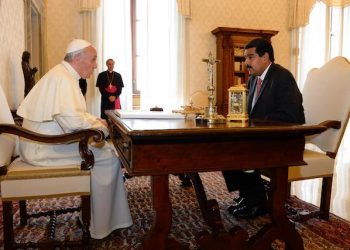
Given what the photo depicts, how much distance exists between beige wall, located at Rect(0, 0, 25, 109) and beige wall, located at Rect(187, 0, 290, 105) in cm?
388

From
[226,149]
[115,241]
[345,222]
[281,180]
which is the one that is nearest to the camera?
[226,149]

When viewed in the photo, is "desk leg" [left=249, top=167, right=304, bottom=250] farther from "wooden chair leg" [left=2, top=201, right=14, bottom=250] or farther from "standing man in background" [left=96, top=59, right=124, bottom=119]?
"standing man in background" [left=96, top=59, right=124, bottom=119]

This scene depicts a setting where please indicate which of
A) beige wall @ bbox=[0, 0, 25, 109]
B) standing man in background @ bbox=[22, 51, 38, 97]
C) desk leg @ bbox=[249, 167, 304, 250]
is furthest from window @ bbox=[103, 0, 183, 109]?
desk leg @ bbox=[249, 167, 304, 250]

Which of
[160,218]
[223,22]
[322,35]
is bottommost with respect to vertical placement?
[160,218]

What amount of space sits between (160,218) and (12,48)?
342 centimetres

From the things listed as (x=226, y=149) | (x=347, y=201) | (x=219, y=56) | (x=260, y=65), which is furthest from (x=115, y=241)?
(x=219, y=56)

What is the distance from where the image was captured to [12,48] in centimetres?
407

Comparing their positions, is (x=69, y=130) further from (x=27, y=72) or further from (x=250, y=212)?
(x=27, y=72)

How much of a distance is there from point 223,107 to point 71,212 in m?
5.02

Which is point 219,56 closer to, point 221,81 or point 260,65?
point 221,81

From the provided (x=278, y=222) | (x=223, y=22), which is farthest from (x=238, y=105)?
(x=223, y=22)

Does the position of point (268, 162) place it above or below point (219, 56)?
below

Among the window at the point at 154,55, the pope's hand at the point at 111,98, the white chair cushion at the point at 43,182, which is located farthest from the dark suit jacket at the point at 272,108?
the window at the point at 154,55

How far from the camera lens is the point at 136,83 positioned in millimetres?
7266
